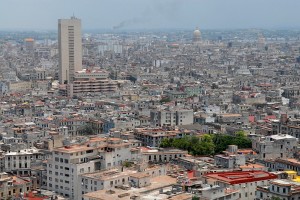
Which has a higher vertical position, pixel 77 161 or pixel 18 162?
pixel 77 161

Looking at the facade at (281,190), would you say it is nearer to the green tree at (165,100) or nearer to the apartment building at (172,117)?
the apartment building at (172,117)

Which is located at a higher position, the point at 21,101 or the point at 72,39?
the point at 72,39

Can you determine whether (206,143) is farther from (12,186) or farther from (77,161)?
(12,186)

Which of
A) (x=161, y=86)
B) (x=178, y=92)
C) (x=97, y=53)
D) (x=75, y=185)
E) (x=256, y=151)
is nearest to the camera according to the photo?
(x=75, y=185)

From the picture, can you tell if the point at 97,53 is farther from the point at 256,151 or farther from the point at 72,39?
the point at 256,151

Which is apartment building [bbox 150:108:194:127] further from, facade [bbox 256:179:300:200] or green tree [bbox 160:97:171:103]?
facade [bbox 256:179:300:200]

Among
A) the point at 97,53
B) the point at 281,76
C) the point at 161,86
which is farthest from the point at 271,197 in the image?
the point at 97,53

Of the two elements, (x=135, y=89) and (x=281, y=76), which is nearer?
(x=135, y=89)

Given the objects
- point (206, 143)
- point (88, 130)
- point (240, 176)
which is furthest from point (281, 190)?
point (88, 130)

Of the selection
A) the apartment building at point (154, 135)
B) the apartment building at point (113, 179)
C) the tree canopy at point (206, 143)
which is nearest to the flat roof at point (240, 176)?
the apartment building at point (113, 179)
